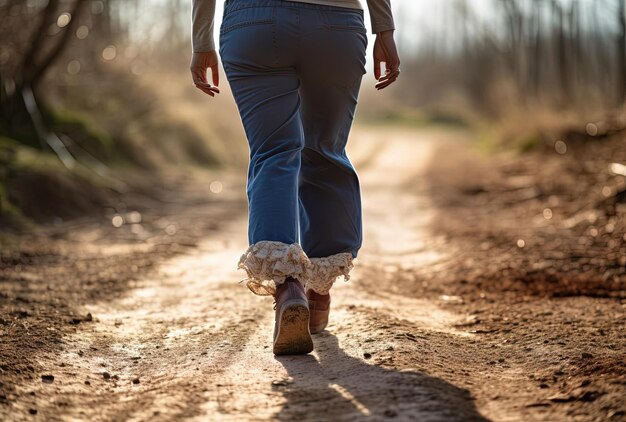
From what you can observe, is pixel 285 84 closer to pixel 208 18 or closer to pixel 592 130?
pixel 208 18

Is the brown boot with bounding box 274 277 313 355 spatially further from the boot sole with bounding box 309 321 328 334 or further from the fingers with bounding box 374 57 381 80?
the fingers with bounding box 374 57 381 80

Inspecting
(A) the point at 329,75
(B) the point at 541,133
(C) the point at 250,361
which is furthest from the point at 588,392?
(B) the point at 541,133

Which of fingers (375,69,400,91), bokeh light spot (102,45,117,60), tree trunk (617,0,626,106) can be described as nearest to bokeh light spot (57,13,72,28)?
bokeh light spot (102,45,117,60)

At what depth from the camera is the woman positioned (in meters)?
2.75

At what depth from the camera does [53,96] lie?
11.0m

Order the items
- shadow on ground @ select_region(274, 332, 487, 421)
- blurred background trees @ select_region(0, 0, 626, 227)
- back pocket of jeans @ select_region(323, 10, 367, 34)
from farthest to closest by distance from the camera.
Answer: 1. blurred background trees @ select_region(0, 0, 626, 227)
2. back pocket of jeans @ select_region(323, 10, 367, 34)
3. shadow on ground @ select_region(274, 332, 487, 421)

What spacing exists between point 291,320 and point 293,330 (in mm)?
50

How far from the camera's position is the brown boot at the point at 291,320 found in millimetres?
2691

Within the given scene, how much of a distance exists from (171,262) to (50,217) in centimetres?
213

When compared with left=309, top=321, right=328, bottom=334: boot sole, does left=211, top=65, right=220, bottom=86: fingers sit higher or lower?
higher

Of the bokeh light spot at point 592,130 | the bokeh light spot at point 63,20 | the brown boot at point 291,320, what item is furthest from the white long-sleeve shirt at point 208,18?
the bokeh light spot at point 592,130

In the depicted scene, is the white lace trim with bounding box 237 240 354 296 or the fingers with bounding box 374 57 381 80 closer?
the white lace trim with bounding box 237 240 354 296

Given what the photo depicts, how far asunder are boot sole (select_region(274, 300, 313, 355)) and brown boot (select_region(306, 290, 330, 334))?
32 cm

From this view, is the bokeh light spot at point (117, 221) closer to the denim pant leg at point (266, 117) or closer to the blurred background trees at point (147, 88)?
the blurred background trees at point (147, 88)
